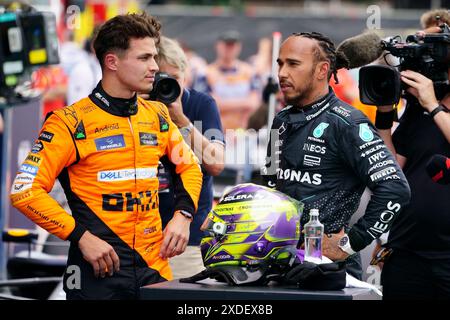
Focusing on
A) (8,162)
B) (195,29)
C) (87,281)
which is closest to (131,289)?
(87,281)

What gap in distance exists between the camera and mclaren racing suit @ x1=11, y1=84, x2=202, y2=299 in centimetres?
458

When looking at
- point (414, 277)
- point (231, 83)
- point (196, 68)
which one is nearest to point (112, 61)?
point (414, 277)

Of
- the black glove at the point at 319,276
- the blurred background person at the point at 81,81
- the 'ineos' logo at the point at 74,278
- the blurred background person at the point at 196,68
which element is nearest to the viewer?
the black glove at the point at 319,276

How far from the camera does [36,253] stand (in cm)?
795

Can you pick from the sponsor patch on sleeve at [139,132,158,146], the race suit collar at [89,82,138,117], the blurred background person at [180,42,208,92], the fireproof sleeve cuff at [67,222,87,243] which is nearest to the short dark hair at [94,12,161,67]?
the race suit collar at [89,82,138,117]

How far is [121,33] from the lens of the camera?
4.82 meters

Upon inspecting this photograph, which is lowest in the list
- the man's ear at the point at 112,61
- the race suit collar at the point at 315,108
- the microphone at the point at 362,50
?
the race suit collar at the point at 315,108

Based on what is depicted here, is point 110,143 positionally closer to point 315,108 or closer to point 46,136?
point 46,136

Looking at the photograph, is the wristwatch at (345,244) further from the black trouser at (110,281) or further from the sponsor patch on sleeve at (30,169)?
the sponsor patch on sleeve at (30,169)

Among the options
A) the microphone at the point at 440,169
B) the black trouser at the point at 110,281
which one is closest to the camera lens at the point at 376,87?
the microphone at the point at 440,169

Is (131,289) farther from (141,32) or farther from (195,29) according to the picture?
(195,29)

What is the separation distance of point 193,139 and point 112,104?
2.87 ft

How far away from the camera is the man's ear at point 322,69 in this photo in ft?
15.7

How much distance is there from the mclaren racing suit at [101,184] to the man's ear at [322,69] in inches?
32.6
